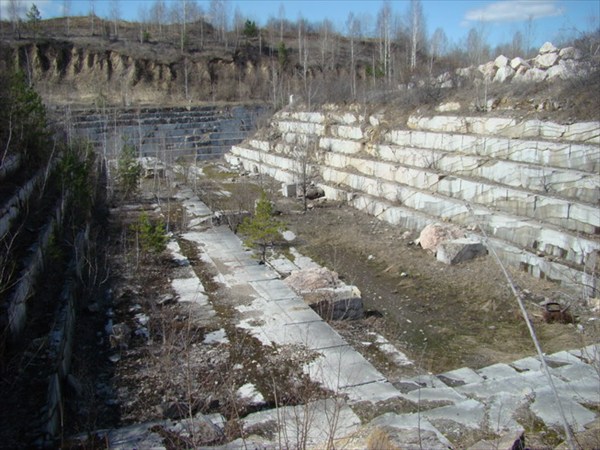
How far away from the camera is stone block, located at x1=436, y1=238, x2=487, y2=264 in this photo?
9.50 m

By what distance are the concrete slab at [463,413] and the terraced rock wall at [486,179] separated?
5.84 ft

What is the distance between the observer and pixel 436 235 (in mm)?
10375

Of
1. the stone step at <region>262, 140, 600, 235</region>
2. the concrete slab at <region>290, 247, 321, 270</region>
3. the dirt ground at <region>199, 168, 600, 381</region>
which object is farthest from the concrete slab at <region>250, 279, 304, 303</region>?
the stone step at <region>262, 140, 600, 235</region>

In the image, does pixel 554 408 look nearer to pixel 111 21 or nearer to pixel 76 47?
pixel 76 47

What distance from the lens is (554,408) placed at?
4703 mm

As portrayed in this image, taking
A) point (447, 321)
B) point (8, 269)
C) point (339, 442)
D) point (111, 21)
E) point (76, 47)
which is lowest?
point (447, 321)

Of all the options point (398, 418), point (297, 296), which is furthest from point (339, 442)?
point (297, 296)

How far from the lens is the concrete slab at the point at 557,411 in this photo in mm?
4457

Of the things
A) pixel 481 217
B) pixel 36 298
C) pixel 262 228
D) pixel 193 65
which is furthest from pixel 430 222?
pixel 193 65

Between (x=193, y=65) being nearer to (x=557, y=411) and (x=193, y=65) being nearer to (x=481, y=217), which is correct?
(x=481, y=217)

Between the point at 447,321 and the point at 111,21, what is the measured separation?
56.6 metres

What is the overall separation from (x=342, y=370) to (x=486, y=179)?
7.13m

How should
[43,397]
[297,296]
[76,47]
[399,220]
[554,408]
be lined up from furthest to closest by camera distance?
[76,47] < [399,220] < [297,296] < [554,408] < [43,397]

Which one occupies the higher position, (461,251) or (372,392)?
(461,251)
